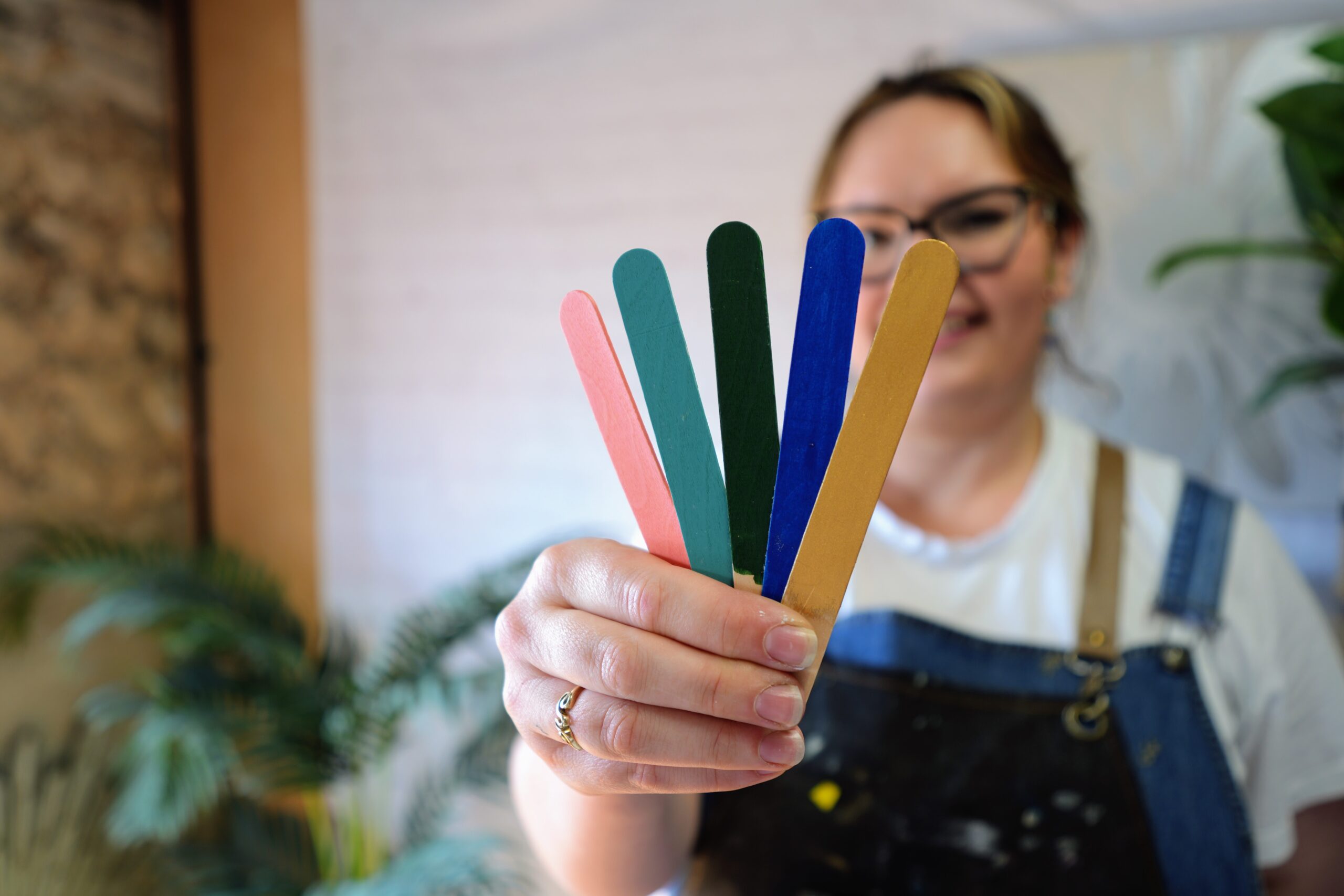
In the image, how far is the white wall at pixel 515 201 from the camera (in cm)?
154

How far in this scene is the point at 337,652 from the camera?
1727 millimetres

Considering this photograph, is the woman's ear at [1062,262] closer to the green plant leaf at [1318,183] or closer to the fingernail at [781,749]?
the green plant leaf at [1318,183]

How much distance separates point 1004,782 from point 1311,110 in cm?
81

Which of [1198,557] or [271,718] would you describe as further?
[271,718]

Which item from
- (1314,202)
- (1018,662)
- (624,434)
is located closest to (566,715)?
(624,434)

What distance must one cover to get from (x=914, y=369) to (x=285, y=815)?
1.87 meters

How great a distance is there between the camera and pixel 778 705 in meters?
0.36

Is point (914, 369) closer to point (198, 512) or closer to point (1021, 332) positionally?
point (1021, 332)

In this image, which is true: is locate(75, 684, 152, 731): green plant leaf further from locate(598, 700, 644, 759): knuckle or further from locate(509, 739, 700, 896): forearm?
locate(598, 700, 644, 759): knuckle

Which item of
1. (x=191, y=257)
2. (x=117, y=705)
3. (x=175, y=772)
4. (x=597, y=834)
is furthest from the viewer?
(x=191, y=257)

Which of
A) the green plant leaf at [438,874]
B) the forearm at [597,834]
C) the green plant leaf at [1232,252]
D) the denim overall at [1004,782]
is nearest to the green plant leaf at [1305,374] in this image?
the green plant leaf at [1232,252]

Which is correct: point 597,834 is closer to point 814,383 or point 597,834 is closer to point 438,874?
point 814,383

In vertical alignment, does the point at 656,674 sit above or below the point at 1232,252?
below

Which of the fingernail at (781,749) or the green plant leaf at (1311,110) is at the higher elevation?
the green plant leaf at (1311,110)
